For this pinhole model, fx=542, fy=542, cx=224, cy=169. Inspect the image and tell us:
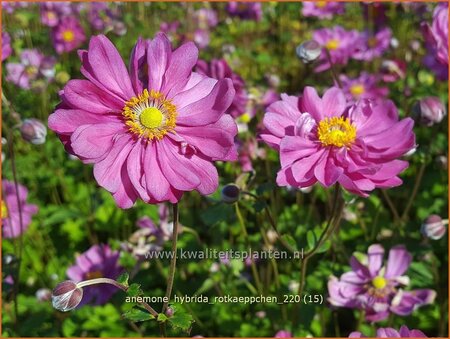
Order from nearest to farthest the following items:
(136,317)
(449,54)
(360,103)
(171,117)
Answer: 1. (136,317)
2. (171,117)
3. (360,103)
4. (449,54)

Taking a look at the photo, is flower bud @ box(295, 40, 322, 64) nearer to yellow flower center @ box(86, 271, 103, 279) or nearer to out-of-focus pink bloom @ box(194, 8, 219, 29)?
yellow flower center @ box(86, 271, 103, 279)

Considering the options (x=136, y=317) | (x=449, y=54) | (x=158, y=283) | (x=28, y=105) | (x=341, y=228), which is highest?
(x=449, y=54)

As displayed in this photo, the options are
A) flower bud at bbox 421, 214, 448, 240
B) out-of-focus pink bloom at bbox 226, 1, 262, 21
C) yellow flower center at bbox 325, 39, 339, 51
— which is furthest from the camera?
out-of-focus pink bloom at bbox 226, 1, 262, 21

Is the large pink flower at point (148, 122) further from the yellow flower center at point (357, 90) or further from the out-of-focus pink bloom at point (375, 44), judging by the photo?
the out-of-focus pink bloom at point (375, 44)

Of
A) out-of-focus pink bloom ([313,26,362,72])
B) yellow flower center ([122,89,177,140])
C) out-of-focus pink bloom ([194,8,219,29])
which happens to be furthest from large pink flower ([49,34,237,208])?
out-of-focus pink bloom ([194,8,219,29])

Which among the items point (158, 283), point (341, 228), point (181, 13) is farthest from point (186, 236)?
point (181, 13)

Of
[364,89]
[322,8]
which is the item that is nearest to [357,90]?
[364,89]

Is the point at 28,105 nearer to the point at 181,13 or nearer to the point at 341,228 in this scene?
the point at 341,228
